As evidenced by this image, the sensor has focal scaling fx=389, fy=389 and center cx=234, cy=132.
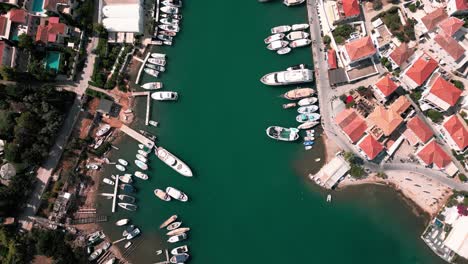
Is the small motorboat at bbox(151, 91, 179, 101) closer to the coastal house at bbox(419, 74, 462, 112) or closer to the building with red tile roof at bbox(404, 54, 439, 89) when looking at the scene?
the building with red tile roof at bbox(404, 54, 439, 89)

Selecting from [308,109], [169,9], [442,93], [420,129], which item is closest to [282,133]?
[308,109]

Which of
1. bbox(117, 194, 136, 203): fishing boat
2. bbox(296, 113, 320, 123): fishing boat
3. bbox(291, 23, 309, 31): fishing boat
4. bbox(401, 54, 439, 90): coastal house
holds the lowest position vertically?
bbox(117, 194, 136, 203): fishing boat

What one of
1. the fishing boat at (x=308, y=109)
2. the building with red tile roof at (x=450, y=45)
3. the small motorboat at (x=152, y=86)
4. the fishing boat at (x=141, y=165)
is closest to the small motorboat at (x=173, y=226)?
the fishing boat at (x=141, y=165)

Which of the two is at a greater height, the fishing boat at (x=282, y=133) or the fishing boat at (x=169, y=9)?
the fishing boat at (x=169, y=9)

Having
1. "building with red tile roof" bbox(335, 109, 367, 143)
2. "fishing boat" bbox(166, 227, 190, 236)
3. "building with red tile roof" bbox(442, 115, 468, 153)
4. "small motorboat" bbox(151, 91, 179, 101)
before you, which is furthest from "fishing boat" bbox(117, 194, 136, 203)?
"building with red tile roof" bbox(442, 115, 468, 153)

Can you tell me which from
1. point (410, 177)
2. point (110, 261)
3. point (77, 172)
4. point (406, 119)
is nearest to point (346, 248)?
point (410, 177)

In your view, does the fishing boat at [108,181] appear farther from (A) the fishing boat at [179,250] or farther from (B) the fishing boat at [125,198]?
(A) the fishing boat at [179,250]

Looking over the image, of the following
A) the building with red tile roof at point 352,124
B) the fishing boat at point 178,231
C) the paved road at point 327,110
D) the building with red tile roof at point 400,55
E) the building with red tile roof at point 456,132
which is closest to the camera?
the building with red tile roof at point 456,132
